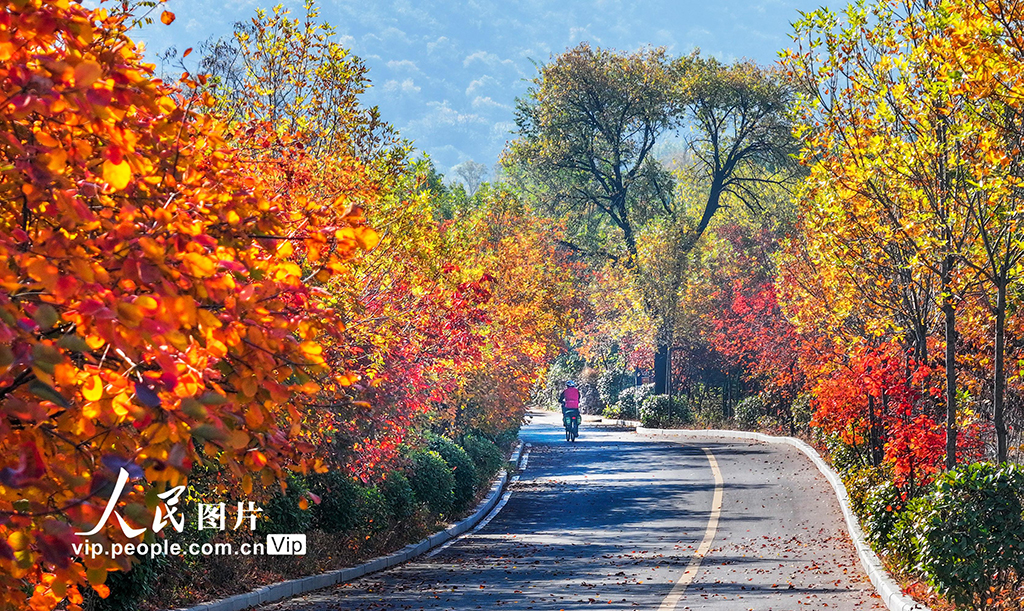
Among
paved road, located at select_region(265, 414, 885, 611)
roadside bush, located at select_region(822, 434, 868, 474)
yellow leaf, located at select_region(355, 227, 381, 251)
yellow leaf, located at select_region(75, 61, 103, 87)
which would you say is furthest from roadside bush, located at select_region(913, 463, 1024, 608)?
roadside bush, located at select_region(822, 434, 868, 474)

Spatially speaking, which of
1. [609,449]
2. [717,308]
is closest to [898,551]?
[609,449]

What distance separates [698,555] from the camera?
15367 mm

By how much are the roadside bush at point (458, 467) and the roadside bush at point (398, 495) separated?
12.4ft

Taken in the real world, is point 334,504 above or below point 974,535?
below

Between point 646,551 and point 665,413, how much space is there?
2803 cm

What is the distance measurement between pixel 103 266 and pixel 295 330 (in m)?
0.85

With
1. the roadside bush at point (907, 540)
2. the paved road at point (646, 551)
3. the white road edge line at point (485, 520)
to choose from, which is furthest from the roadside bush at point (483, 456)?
the roadside bush at point (907, 540)

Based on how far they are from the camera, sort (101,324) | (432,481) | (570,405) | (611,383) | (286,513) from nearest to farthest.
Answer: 1. (101,324)
2. (286,513)
3. (432,481)
4. (570,405)
5. (611,383)

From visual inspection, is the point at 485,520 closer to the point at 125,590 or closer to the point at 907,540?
the point at 907,540

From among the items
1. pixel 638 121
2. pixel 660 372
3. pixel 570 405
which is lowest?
pixel 570 405

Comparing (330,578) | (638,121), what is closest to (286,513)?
(330,578)

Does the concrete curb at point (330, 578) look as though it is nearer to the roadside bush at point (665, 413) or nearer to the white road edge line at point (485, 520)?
the white road edge line at point (485, 520)

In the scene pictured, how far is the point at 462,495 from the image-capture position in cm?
2148

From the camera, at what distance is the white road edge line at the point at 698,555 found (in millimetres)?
11773
